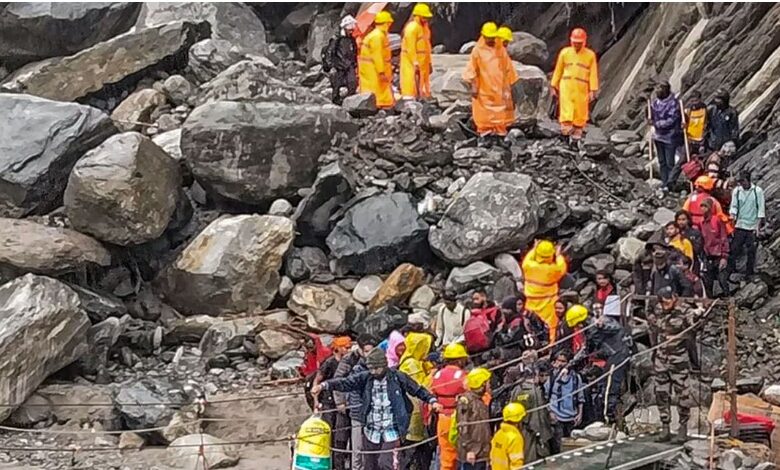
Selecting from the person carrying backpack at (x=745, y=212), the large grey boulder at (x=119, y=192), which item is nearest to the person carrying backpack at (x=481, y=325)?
the person carrying backpack at (x=745, y=212)

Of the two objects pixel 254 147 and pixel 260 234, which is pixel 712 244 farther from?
pixel 254 147

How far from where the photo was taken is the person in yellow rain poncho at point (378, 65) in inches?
Answer: 656

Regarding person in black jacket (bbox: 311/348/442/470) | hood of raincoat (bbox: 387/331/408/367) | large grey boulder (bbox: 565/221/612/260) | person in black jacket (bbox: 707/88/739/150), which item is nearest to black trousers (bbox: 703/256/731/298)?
large grey boulder (bbox: 565/221/612/260)

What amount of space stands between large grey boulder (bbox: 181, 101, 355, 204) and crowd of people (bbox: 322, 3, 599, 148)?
143 centimetres

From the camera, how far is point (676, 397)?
10500 millimetres

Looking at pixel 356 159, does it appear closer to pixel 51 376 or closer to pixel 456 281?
pixel 456 281

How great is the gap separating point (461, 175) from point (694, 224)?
4.03 metres

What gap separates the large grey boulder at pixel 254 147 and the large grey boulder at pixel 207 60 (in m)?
4.29

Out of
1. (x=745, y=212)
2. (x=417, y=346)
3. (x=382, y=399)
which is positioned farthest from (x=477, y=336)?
(x=745, y=212)

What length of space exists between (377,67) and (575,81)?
2.88 m

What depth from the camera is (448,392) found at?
30.2 feet

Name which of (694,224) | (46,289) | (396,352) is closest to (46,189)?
(46,289)

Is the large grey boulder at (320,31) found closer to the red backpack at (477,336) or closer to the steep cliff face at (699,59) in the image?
the steep cliff face at (699,59)

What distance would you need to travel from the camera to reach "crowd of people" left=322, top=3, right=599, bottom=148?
1556cm
